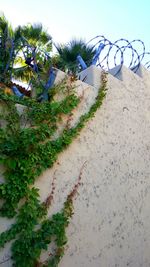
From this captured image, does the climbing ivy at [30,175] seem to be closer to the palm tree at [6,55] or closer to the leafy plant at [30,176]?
the leafy plant at [30,176]

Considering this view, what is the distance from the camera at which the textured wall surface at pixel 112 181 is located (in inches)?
183

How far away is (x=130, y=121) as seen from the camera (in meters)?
5.89

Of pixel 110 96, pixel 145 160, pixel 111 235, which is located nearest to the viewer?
pixel 111 235

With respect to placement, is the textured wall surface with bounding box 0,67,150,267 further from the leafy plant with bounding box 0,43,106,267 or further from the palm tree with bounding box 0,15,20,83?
the palm tree with bounding box 0,15,20,83

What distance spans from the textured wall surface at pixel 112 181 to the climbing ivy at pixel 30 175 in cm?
14

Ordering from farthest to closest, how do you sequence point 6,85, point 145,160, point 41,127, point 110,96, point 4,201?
point 145,160, point 110,96, point 6,85, point 41,127, point 4,201

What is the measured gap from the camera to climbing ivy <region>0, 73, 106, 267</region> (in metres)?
3.95

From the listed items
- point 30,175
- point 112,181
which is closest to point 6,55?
point 30,175

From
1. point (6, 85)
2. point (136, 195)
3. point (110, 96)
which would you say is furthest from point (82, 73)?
point (136, 195)

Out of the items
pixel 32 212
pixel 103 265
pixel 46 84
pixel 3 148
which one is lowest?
pixel 103 265

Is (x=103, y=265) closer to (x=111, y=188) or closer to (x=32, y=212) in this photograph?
(x=111, y=188)

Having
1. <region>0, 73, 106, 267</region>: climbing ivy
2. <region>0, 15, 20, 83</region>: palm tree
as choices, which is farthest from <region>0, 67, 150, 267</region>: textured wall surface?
<region>0, 15, 20, 83</region>: palm tree

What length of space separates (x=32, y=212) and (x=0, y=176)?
64 cm

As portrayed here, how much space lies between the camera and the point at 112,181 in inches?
209
